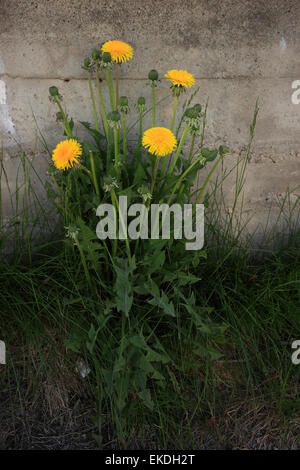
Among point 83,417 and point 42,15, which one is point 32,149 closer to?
point 42,15

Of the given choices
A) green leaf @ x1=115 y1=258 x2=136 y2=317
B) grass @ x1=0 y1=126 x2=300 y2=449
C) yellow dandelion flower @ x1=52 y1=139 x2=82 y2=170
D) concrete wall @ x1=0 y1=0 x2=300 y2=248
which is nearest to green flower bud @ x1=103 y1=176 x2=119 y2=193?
yellow dandelion flower @ x1=52 y1=139 x2=82 y2=170

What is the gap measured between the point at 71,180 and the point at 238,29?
2.97 feet

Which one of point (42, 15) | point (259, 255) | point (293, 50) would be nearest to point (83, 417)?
point (259, 255)

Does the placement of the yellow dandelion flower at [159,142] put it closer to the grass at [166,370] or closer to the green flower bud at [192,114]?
the green flower bud at [192,114]

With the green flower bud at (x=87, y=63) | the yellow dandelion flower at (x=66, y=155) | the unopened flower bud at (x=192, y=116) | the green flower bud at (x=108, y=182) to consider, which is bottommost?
the green flower bud at (x=108, y=182)

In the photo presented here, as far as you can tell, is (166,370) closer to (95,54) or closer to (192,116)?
(192,116)

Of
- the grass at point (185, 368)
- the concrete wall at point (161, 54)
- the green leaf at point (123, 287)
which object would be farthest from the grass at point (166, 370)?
the concrete wall at point (161, 54)

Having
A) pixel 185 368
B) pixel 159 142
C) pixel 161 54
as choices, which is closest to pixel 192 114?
pixel 159 142

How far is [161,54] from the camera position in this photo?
1806mm

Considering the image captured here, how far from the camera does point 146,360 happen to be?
1464 mm

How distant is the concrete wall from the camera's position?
1753mm

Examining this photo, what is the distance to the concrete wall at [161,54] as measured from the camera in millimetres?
1753

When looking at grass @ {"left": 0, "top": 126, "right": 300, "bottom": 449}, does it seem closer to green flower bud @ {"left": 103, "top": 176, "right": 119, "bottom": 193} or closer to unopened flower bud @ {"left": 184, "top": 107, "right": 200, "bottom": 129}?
green flower bud @ {"left": 103, "top": 176, "right": 119, "bottom": 193}

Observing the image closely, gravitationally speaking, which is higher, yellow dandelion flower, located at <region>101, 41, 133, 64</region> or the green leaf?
yellow dandelion flower, located at <region>101, 41, 133, 64</region>
